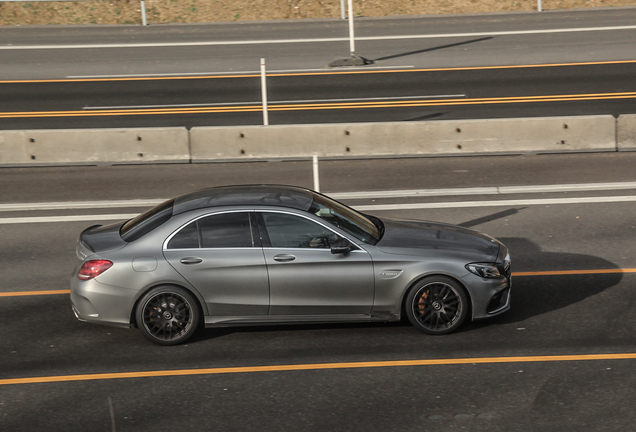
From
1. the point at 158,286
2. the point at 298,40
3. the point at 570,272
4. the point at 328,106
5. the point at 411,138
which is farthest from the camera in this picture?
the point at 298,40

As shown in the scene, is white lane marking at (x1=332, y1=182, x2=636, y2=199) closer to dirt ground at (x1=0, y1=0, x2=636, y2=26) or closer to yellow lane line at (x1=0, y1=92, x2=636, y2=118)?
yellow lane line at (x1=0, y1=92, x2=636, y2=118)

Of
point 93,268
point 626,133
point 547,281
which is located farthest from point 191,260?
point 626,133

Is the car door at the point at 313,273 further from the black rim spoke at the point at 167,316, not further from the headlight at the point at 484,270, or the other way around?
the headlight at the point at 484,270

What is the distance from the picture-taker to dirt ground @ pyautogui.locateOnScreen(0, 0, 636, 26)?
32000 millimetres

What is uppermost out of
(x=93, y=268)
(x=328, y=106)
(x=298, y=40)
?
(x=298, y=40)

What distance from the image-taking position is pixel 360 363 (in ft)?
25.9

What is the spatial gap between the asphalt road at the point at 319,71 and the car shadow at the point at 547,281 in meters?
8.90

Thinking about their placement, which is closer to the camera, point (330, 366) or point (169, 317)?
point (330, 366)

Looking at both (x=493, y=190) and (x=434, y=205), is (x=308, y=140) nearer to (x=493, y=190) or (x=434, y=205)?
(x=434, y=205)

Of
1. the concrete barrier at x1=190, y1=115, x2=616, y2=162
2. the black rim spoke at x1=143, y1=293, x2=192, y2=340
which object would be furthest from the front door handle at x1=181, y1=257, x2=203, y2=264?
the concrete barrier at x1=190, y1=115, x2=616, y2=162

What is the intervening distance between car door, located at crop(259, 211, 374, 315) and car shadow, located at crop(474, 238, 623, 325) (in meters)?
1.57

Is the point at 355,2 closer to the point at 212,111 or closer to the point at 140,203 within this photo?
the point at 212,111

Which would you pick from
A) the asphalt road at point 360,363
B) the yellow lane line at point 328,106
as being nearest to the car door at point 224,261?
the asphalt road at point 360,363

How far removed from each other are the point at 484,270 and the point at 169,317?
334 cm
